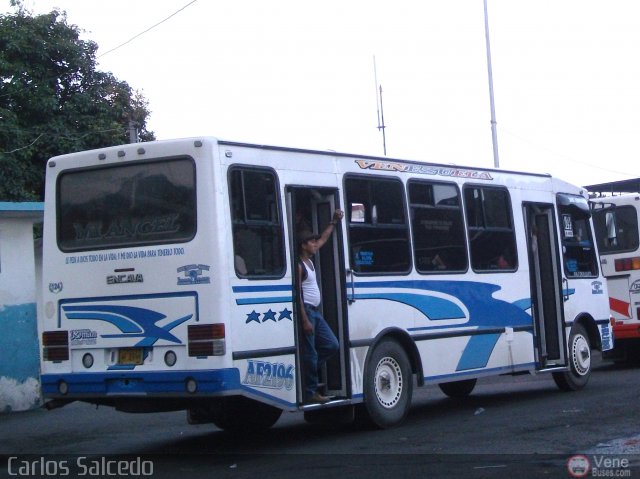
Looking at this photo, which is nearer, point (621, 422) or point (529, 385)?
point (621, 422)

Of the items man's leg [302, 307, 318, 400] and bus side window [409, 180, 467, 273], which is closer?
man's leg [302, 307, 318, 400]

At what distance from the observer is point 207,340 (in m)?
9.16

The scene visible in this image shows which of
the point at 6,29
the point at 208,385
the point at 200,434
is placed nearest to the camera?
the point at 208,385

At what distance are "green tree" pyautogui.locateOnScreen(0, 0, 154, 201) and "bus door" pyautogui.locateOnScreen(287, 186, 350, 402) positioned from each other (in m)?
12.3

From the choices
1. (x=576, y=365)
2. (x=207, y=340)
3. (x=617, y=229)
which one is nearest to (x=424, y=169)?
(x=576, y=365)

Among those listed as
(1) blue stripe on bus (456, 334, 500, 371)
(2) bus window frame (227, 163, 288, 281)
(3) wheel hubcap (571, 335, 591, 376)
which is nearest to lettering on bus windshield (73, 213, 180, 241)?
(2) bus window frame (227, 163, 288, 281)

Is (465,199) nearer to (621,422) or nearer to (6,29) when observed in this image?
(621,422)

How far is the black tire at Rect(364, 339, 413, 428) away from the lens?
429 inches

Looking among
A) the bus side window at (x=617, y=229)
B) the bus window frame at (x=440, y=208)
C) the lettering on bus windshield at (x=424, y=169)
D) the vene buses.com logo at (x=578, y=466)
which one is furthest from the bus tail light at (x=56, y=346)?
the bus side window at (x=617, y=229)

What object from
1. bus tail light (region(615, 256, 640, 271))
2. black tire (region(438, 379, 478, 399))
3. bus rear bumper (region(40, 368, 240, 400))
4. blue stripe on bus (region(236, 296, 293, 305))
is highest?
bus tail light (region(615, 256, 640, 271))

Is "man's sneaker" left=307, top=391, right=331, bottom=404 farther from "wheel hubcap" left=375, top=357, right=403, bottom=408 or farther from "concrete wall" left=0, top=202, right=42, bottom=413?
"concrete wall" left=0, top=202, right=42, bottom=413

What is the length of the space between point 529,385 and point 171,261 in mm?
8306

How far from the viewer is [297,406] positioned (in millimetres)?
10000

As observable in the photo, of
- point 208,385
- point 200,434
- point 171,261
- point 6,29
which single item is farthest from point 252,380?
point 6,29
